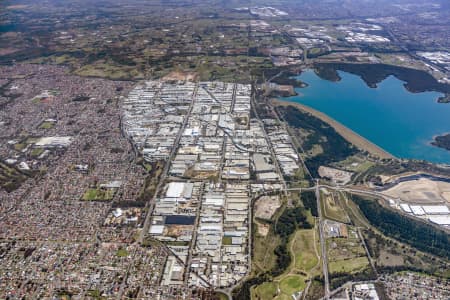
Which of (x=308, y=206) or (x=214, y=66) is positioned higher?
(x=214, y=66)

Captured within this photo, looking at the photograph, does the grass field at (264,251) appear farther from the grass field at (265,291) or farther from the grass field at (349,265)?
the grass field at (349,265)

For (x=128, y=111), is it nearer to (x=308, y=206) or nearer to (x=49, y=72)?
(x=49, y=72)

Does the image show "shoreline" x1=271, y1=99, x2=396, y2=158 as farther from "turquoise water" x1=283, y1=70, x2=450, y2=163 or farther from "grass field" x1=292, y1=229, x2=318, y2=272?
"grass field" x1=292, y1=229, x2=318, y2=272

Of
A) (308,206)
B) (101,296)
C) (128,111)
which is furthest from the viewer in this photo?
(128,111)

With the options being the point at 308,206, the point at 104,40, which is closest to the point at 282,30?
the point at 104,40

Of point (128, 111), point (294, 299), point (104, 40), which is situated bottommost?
point (294, 299)

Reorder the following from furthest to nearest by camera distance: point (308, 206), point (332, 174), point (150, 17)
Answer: point (150, 17) → point (332, 174) → point (308, 206)

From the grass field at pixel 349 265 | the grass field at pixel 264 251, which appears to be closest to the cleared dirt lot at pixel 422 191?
the grass field at pixel 349 265
